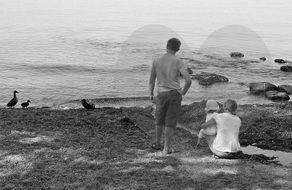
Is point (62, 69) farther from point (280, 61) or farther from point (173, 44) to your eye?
point (173, 44)

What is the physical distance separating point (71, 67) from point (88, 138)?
892 inches

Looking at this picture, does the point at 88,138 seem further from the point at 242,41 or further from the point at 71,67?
the point at 242,41

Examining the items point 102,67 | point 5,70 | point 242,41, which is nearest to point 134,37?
point 242,41

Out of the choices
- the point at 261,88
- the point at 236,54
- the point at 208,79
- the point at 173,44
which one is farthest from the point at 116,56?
the point at 173,44

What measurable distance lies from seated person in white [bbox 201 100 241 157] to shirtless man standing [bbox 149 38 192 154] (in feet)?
2.84

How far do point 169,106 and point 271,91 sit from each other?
15.4m

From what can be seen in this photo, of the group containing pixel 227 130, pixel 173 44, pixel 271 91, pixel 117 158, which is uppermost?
pixel 173 44

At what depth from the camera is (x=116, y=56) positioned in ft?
127

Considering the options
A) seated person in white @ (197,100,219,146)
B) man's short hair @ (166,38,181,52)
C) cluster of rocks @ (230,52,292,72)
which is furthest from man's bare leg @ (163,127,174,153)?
cluster of rocks @ (230,52,292,72)

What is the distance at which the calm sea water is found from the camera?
2502 centimetres

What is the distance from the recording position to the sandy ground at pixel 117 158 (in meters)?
8.59

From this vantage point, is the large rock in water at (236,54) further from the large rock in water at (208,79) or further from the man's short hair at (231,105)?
the man's short hair at (231,105)

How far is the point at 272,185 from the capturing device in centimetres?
853

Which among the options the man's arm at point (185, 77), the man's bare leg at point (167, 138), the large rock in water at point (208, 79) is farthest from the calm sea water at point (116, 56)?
the man's arm at point (185, 77)
